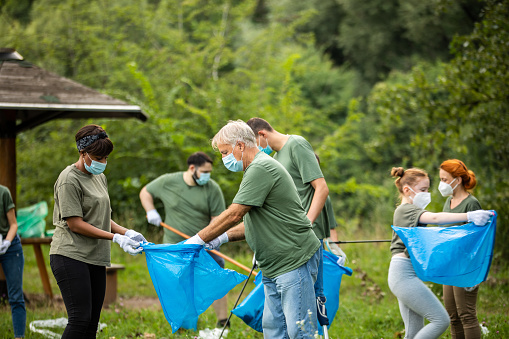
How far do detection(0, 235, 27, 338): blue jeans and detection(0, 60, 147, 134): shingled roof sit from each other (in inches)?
75.9

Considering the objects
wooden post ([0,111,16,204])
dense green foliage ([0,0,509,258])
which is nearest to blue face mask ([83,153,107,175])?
wooden post ([0,111,16,204])

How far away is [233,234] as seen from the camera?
3.70 m

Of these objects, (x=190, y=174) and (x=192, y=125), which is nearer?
(x=190, y=174)

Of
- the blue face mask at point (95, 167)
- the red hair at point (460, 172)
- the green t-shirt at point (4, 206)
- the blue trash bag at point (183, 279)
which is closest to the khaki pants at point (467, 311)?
the red hair at point (460, 172)

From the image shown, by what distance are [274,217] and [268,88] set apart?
10560 millimetres

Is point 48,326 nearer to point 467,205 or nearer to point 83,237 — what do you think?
point 83,237

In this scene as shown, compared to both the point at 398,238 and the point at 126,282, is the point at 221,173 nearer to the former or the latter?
the point at 126,282

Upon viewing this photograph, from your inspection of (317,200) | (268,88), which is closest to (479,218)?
(317,200)

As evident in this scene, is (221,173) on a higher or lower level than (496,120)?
lower

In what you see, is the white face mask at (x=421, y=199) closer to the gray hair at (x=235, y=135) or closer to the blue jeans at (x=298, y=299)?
the blue jeans at (x=298, y=299)

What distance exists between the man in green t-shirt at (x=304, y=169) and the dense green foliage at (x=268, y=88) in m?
4.59

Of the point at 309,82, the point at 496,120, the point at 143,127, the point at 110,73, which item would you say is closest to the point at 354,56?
the point at 309,82

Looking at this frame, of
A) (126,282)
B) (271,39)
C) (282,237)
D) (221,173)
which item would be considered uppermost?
(282,237)

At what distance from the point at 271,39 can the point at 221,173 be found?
22.6ft
